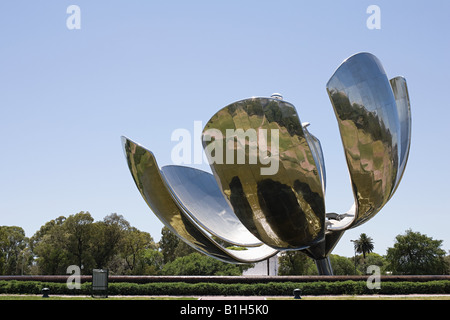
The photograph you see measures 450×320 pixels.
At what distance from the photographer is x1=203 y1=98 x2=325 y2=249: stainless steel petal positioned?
9.51m

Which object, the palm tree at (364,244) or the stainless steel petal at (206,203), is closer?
the stainless steel petal at (206,203)

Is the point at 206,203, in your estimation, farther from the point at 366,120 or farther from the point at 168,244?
the point at 168,244

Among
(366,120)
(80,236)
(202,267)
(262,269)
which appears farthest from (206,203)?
(80,236)

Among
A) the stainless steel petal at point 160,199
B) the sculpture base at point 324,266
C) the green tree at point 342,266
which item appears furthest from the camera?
the green tree at point 342,266

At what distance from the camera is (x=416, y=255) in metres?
36.8

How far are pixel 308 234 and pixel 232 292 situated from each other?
6.65 metres

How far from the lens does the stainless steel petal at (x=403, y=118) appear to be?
39.2 ft

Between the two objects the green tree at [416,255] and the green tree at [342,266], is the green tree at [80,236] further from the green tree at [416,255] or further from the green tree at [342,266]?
the green tree at [416,255]

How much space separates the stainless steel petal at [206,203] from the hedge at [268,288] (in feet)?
9.45

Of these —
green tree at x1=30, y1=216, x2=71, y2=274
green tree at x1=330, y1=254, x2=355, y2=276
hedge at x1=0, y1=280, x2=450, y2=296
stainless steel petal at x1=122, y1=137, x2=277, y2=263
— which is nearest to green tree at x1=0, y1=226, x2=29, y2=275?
green tree at x1=30, y1=216, x2=71, y2=274

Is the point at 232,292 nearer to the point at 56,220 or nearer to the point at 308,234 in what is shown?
the point at 308,234

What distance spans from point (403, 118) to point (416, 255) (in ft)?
90.1

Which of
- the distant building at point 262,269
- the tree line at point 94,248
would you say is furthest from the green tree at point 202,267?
the distant building at point 262,269
